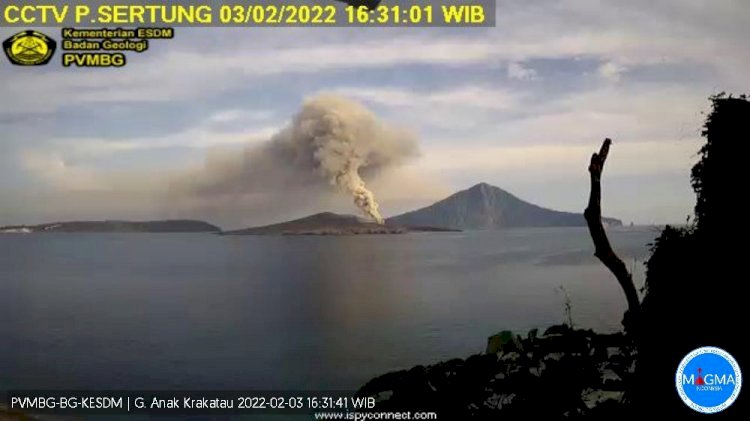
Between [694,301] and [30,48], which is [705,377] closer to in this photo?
[694,301]

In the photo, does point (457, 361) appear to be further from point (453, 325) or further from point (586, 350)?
point (453, 325)

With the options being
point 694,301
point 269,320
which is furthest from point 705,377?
point 269,320

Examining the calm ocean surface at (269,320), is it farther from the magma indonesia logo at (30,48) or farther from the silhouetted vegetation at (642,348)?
the magma indonesia logo at (30,48)

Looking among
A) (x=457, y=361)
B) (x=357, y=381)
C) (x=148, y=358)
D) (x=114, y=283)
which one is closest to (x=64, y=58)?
(x=457, y=361)

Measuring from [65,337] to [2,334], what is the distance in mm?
6760

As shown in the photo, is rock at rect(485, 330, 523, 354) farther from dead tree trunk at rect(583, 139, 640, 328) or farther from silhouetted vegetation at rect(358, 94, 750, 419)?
dead tree trunk at rect(583, 139, 640, 328)

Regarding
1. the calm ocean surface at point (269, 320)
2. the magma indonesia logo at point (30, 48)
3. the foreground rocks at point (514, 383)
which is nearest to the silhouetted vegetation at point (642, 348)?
the foreground rocks at point (514, 383)

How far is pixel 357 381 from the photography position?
24.8 m

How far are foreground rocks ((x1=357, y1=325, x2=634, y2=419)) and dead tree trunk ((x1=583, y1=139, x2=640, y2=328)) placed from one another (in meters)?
0.23

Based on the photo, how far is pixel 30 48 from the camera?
25.4ft

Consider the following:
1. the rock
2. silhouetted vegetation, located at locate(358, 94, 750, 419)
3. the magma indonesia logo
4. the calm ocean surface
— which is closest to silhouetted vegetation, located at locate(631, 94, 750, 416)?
silhouetted vegetation, located at locate(358, 94, 750, 419)

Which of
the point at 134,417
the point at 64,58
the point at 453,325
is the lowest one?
the point at 134,417

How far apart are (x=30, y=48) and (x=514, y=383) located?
7.83 metres

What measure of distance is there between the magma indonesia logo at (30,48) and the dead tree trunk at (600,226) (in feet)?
23.9
